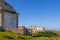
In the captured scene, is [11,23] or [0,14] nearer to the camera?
[0,14]

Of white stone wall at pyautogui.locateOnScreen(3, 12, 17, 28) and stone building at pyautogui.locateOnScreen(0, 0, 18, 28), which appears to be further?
white stone wall at pyautogui.locateOnScreen(3, 12, 17, 28)

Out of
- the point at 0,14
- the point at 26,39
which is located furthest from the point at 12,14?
the point at 26,39

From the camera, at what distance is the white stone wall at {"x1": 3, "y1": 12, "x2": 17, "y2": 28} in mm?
41153

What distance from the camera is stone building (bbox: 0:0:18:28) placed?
40.1 meters

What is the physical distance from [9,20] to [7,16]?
1169 millimetres

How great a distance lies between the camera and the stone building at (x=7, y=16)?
132 feet

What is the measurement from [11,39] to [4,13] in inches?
790

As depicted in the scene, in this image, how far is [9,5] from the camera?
43.7 meters

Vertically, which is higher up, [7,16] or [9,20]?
[7,16]

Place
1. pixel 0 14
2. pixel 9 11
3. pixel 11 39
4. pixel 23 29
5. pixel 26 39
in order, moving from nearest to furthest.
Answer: pixel 11 39
pixel 26 39
pixel 23 29
pixel 0 14
pixel 9 11

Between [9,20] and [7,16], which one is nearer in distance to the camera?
[7,16]

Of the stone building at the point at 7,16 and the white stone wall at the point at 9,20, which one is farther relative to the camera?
the white stone wall at the point at 9,20

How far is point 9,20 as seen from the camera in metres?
42.3

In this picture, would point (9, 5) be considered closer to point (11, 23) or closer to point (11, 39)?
point (11, 23)
